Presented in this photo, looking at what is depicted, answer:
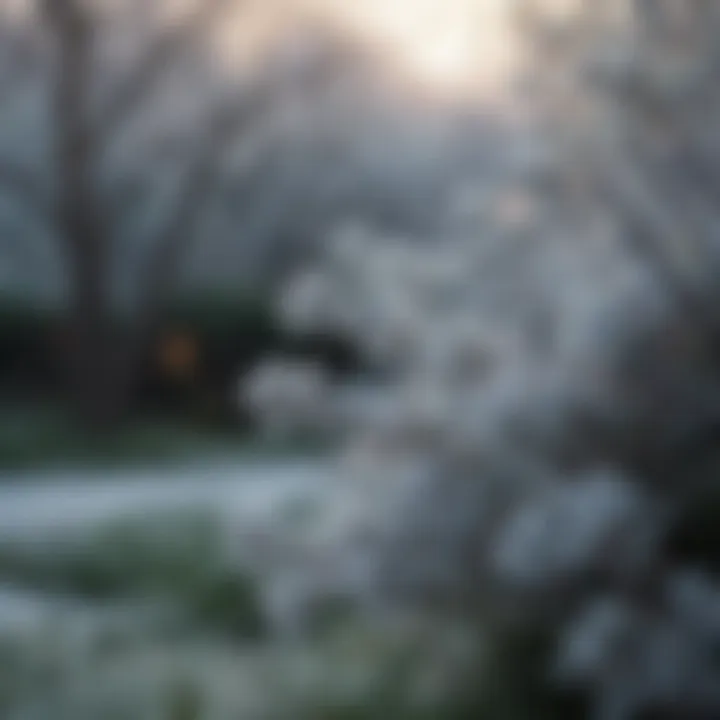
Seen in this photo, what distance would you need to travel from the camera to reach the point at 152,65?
142cm

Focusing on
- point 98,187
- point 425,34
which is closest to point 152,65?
point 98,187

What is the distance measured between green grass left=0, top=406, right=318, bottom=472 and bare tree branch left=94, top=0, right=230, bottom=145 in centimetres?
34

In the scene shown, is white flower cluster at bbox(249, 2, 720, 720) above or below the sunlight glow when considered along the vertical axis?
below

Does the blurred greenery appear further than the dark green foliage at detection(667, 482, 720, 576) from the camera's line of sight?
No

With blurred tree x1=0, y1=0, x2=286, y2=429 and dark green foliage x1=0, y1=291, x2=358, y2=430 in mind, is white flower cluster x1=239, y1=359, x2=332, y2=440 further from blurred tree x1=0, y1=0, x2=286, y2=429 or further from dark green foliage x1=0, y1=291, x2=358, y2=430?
blurred tree x1=0, y1=0, x2=286, y2=429

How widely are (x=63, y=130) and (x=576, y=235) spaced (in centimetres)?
63

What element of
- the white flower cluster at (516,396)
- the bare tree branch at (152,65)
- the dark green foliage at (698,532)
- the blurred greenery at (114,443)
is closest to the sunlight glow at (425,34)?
the bare tree branch at (152,65)

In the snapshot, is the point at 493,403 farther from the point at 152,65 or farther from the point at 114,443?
the point at 152,65

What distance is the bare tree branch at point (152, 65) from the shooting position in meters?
1.42

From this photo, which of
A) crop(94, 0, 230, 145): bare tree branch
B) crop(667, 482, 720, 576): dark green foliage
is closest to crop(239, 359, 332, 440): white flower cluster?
crop(94, 0, 230, 145): bare tree branch

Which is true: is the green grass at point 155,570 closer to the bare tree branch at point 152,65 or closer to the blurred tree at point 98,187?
the blurred tree at point 98,187

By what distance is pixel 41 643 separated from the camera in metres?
1.33

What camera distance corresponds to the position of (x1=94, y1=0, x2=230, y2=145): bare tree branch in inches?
55.7

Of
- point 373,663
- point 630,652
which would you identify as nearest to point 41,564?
point 373,663
